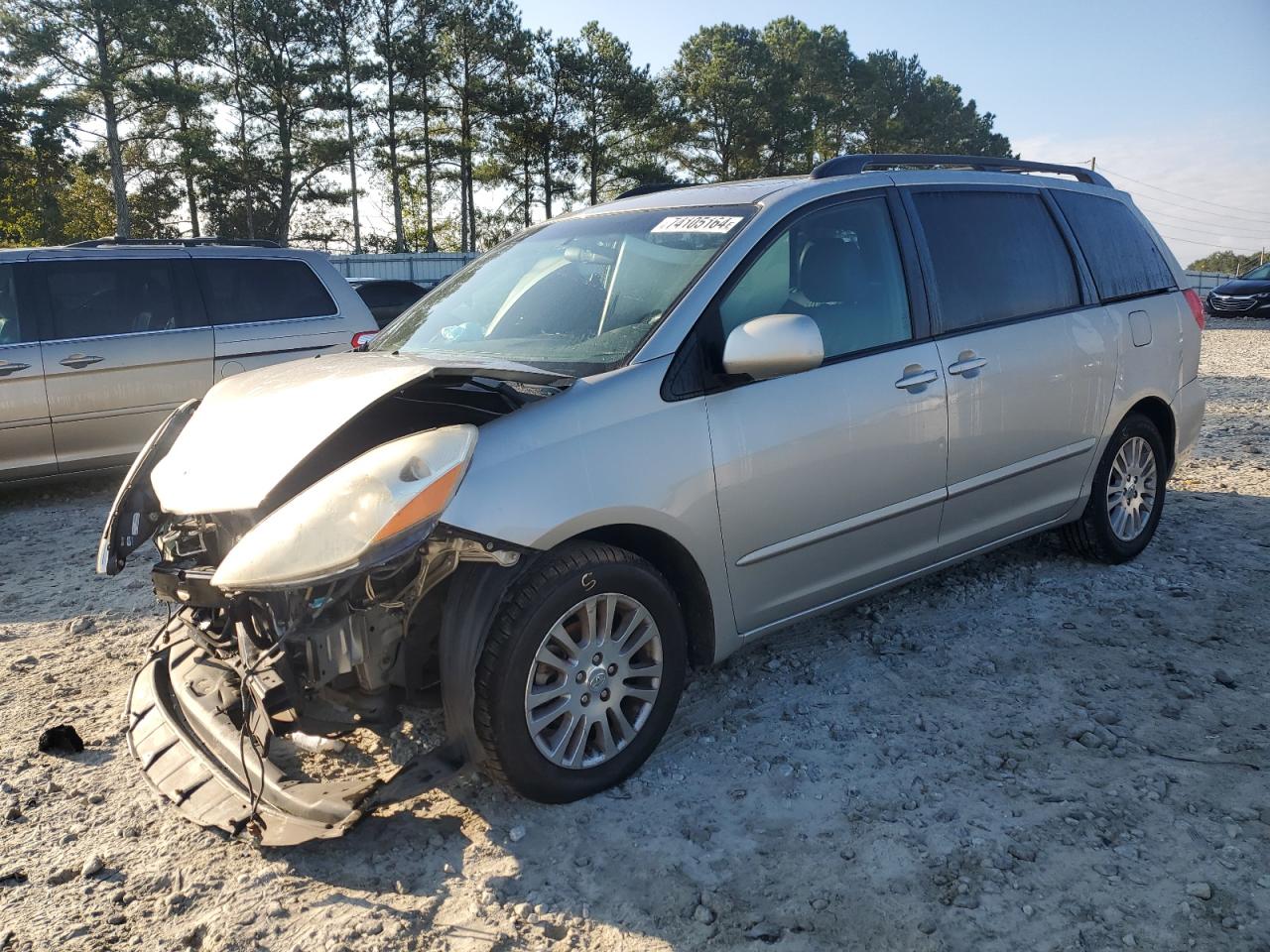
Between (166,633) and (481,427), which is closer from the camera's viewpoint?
(481,427)

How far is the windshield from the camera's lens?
3.26 metres

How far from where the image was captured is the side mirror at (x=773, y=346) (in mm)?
3014

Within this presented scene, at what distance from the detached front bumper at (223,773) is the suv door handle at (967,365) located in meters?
2.41

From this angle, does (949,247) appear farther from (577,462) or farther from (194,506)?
(194,506)

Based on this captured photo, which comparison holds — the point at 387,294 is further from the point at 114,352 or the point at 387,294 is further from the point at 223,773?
the point at 223,773

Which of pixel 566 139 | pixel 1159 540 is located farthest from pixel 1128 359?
pixel 566 139

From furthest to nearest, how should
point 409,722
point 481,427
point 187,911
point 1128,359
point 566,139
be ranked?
point 566,139, point 1128,359, point 409,722, point 481,427, point 187,911

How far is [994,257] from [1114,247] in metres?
1.06

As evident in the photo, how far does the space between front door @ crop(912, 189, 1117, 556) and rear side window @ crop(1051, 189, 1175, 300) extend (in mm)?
166

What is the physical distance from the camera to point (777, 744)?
10.8 ft

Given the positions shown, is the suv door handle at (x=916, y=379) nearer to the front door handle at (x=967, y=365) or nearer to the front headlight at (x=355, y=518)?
the front door handle at (x=967, y=365)

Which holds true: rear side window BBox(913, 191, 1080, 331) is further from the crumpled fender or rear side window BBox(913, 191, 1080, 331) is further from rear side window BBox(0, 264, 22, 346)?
rear side window BBox(0, 264, 22, 346)

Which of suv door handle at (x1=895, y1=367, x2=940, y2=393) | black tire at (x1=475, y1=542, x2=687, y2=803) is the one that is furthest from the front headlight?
suv door handle at (x1=895, y1=367, x2=940, y2=393)

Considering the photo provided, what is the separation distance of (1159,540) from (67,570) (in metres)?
6.05
